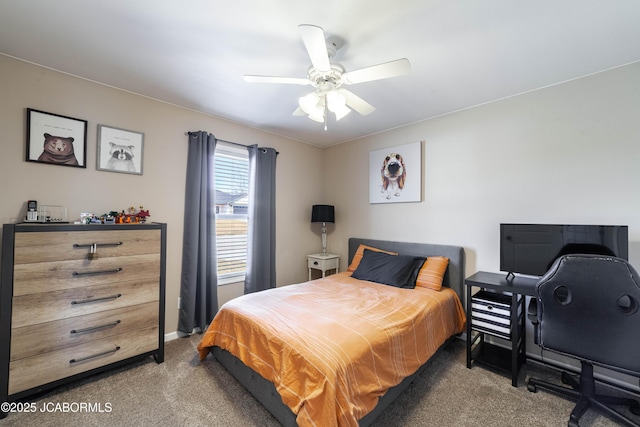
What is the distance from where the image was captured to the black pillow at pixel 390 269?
2723 millimetres

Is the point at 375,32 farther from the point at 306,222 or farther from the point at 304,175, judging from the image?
the point at 306,222

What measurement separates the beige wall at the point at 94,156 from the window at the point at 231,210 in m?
0.18

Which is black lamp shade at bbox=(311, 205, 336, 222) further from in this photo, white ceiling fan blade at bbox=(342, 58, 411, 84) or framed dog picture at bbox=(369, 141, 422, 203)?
white ceiling fan blade at bbox=(342, 58, 411, 84)

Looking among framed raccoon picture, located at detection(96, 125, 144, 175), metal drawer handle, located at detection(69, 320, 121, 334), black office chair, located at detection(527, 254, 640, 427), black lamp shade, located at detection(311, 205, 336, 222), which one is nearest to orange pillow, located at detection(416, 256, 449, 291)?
black office chair, located at detection(527, 254, 640, 427)

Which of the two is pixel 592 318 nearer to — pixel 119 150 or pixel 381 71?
pixel 381 71

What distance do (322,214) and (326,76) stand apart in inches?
90.1

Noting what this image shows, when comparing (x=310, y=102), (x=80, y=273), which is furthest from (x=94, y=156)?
(x=310, y=102)

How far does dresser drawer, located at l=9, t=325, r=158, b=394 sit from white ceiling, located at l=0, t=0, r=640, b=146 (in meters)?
2.20

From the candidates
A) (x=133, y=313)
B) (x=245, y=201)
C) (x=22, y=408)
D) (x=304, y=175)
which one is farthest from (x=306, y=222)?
(x=22, y=408)

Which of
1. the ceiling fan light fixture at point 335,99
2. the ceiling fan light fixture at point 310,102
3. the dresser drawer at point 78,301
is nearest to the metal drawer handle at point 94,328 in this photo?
the dresser drawer at point 78,301

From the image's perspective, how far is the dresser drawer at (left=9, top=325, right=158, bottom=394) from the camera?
170 cm

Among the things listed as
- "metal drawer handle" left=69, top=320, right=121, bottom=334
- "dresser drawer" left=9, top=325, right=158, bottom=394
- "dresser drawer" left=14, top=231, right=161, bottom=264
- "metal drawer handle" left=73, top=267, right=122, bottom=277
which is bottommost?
"dresser drawer" left=9, top=325, right=158, bottom=394

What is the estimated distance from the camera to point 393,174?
3354mm

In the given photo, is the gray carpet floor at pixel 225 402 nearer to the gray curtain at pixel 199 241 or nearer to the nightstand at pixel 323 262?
the gray curtain at pixel 199 241
